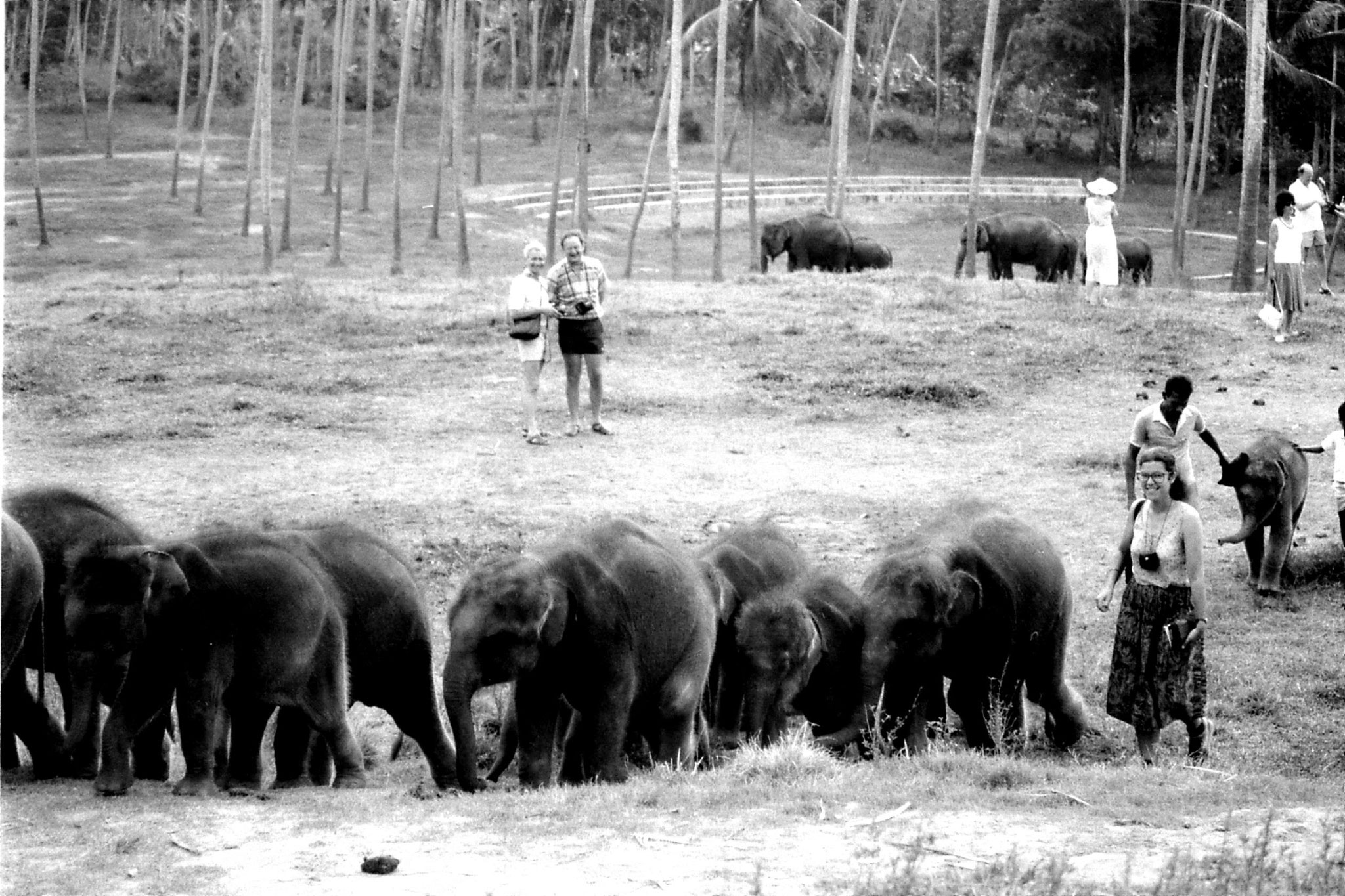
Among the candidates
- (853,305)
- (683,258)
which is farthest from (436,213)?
(853,305)

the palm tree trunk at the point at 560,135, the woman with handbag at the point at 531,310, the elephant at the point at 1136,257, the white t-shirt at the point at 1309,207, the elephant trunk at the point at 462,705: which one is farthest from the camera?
the palm tree trunk at the point at 560,135

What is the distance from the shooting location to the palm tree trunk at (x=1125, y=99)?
46.9 metres

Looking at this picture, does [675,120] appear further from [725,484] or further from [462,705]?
[462,705]

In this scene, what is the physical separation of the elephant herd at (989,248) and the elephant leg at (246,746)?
969 inches

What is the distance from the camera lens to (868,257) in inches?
1313

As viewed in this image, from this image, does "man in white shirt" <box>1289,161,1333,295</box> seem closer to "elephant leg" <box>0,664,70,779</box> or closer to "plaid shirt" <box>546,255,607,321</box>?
"plaid shirt" <box>546,255,607,321</box>

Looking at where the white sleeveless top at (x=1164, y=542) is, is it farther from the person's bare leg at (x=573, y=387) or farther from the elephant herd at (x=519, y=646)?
the person's bare leg at (x=573, y=387)

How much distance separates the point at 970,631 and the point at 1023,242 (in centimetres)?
2401

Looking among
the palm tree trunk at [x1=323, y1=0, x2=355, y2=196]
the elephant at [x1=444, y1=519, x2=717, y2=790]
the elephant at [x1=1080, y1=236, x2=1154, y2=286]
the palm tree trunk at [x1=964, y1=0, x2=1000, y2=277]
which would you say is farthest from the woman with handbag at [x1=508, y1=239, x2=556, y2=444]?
the palm tree trunk at [x1=323, y1=0, x2=355, y2=196]

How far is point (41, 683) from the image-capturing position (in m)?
7.95

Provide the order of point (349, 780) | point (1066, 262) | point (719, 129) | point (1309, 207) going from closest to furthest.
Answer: point (349, 780)
point (1309, 207)
point (1066, 262)
point (719, 129)

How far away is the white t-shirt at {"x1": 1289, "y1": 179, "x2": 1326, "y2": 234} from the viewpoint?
801 inches

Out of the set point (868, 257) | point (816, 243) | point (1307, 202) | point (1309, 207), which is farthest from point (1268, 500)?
point (868, 257)

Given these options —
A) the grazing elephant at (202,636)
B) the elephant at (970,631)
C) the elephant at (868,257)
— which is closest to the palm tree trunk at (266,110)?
the elephant at (868,257)
